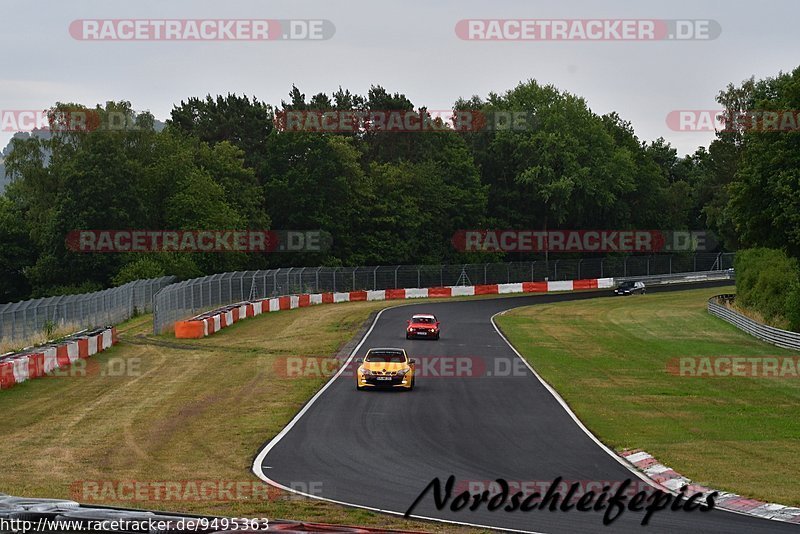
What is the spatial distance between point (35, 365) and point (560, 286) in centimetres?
6303

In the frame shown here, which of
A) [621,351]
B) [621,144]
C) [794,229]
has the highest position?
[621,144]

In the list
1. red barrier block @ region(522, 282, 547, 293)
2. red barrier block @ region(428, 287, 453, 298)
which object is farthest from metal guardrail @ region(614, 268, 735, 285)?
red barrier block @ region(428, 287, 453, 298)

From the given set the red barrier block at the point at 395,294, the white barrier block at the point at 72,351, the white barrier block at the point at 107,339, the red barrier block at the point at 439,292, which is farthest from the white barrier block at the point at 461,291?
the white barrier block at the point at 72,351

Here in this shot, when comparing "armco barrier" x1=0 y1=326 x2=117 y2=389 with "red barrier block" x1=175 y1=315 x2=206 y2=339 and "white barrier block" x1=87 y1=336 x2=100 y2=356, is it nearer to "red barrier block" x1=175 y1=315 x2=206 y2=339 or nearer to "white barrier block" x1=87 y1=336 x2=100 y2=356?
"white barrier block" x1=87 y1=336 x2=100 y2=356

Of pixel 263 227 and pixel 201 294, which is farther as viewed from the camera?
pixel 263 227

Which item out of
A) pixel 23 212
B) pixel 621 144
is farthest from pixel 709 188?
pixel 23 212

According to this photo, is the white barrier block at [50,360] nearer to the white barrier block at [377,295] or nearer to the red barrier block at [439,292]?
the white barrier block at [377,295]

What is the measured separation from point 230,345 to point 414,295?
120 ft

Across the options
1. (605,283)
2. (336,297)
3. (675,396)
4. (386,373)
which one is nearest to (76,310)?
(386,373)

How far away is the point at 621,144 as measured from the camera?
126 meters

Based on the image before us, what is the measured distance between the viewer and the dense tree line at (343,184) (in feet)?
280

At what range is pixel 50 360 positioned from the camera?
35031mm

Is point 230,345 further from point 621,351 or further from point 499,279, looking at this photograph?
point 499,279

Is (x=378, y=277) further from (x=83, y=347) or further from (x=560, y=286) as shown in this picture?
(x=83, y=347)
